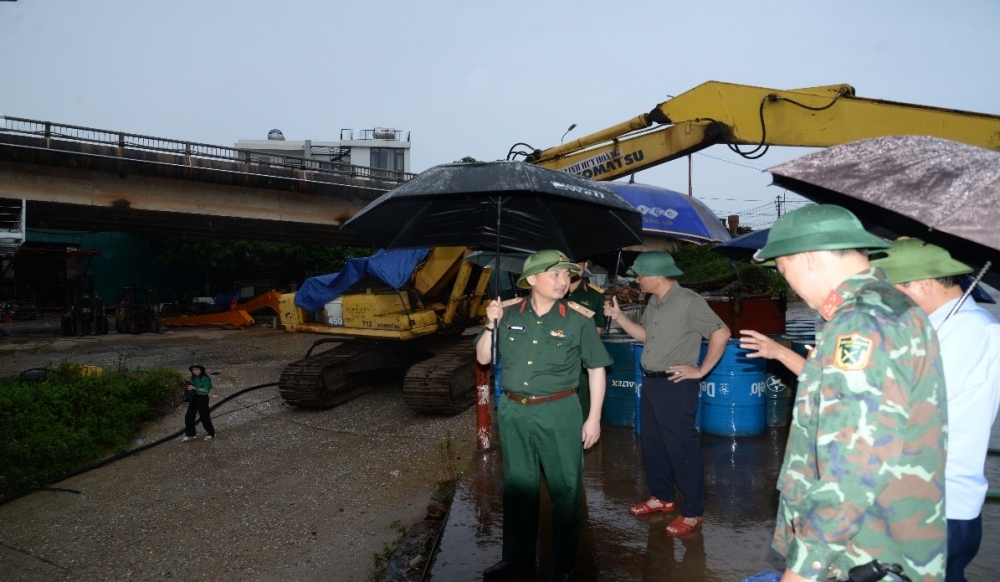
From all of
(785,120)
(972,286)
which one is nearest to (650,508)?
(972,286)

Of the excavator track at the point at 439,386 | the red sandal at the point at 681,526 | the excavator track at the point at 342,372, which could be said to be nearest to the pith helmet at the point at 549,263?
the red sandal at the point at 681,526

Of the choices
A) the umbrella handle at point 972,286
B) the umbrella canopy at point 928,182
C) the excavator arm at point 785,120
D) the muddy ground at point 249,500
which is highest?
the excavator arm at point 785,120

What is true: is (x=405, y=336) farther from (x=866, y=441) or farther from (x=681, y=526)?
(x=866, y=441)

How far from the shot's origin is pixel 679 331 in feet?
15.4

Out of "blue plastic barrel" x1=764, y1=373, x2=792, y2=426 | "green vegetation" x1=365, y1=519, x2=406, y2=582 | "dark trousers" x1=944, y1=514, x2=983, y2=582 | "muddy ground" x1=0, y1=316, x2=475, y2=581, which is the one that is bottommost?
"muddy ground" x1=0, y1=316, x2=475, y2=581

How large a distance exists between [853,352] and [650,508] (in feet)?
10.8

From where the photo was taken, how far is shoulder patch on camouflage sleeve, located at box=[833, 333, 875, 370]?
1.84m

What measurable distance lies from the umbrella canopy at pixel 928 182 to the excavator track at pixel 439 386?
7964mm

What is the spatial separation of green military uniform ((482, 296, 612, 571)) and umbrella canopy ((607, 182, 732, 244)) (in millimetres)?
2892

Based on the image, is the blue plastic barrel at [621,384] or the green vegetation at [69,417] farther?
the green vegetation at [69,417]

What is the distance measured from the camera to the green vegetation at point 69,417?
866 centimetres

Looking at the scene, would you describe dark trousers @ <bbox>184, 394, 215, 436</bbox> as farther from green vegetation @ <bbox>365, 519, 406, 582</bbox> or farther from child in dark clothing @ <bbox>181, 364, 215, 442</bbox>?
green vegetation @ <bbox>365, 519, 406, 582</bbox>

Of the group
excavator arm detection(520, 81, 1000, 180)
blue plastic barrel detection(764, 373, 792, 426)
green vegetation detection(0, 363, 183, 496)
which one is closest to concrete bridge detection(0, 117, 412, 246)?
green vegetation detection(0, 363, 183, 496)

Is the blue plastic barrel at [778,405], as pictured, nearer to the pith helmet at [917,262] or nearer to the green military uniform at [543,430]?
the green military uniform at [543,430]
